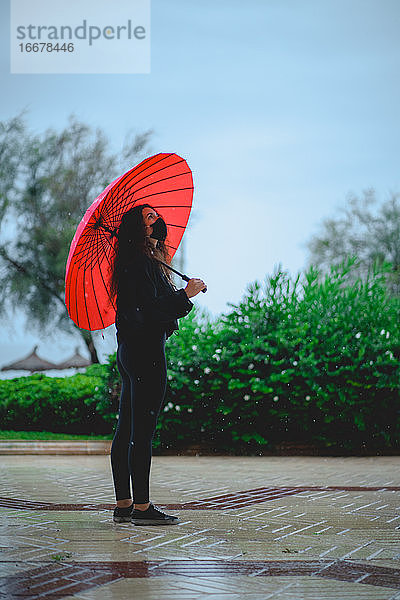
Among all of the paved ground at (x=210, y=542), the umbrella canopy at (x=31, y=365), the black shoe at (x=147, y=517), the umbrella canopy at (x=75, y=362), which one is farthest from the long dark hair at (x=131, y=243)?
the umbrella canopy at (x=31, y=365)

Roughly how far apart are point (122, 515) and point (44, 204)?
18545 millimetres

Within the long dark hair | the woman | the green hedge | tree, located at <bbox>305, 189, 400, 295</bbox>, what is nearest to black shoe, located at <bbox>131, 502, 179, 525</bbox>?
the woman

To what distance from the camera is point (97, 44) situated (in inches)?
731

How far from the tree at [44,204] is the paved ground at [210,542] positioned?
575 inches

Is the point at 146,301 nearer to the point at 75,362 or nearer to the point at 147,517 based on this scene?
the point at 147,517

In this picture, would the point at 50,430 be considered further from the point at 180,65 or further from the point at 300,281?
the point at 180,65

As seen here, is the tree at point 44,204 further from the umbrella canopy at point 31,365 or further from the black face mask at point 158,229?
the black face mask at point 158,229

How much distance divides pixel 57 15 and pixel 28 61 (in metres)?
4.95

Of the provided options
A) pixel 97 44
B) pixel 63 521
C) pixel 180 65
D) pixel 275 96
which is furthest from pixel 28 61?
pixel 63 521

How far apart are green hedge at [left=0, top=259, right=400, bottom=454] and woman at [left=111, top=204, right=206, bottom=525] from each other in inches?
219

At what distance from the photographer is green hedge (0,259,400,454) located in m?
9.64

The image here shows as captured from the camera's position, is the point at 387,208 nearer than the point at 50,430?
No

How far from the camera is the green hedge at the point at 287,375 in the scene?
9.64m

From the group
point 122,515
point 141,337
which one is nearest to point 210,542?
point 122,515
